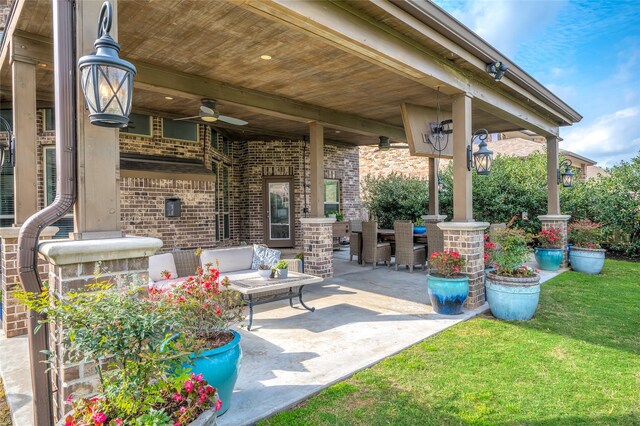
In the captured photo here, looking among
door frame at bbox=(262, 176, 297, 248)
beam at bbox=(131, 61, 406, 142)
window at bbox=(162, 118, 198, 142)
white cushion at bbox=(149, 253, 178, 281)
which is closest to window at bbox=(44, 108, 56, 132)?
window at bbox=(162, 118, 198, 142)

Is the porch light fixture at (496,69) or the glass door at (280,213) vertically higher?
the porch light fixture at (496,69)

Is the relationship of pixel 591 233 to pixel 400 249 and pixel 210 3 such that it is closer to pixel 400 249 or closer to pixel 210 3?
pixel 400 249

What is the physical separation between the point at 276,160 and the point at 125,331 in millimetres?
8953

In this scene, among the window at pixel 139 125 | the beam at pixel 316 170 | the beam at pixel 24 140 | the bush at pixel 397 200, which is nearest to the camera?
the beam at pixel 24 140

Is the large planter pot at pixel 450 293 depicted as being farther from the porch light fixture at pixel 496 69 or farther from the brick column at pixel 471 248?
the porch light fixture at pixel 496 69

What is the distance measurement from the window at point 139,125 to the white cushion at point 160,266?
9.29 feet

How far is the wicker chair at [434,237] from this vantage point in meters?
7.26

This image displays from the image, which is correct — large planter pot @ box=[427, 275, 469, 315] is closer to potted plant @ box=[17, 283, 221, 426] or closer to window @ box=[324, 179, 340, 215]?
potted plant @ box=[17, 283, 221, 426]

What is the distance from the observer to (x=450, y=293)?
4691mm

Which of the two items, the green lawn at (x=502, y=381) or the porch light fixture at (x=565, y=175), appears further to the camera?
the porch light fixture at (x=565, y=175)

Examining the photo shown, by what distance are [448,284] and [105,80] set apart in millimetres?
4217

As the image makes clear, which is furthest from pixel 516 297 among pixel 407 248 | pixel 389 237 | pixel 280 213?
pixel 280 213

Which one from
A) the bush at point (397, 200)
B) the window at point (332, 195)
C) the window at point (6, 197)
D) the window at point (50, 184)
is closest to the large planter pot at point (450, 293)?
the window at point (50, 184)

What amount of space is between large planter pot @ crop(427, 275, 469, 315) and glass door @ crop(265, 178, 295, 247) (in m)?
6.15
